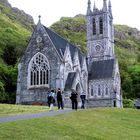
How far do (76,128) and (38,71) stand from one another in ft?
134

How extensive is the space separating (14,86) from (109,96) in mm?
20864

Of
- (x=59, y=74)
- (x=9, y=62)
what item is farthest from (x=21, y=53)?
(x=59, y=74)

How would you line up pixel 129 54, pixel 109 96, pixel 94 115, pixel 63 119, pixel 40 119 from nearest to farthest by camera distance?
pixel 40 119, pixel 63 119, pixel 94 115, pixel 109 96, pixel 129 54

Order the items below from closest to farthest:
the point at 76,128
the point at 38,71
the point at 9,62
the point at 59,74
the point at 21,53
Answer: the point at 76,128, the point at 59,74, the point at 38,71, the point at 21,53, the point at 9,62

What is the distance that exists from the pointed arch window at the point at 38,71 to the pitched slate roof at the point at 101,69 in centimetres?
1756

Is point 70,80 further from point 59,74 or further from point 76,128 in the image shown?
point 76,128

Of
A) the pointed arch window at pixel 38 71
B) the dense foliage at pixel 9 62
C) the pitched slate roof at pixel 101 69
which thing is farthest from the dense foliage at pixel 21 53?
the pitched slate roof at pixel 101 69

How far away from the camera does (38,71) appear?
6266cm

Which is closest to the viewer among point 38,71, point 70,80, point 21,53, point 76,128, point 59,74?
point 76,128

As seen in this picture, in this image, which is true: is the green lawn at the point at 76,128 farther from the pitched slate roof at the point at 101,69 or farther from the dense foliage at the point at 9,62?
the pitched slate roof at the point at 101,69

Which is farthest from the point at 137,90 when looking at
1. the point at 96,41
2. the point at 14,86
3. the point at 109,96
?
the point at 14,86

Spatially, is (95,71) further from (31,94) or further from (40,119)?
(40,119)

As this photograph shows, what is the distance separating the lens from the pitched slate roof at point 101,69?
250 ft

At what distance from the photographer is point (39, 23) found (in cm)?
6306
